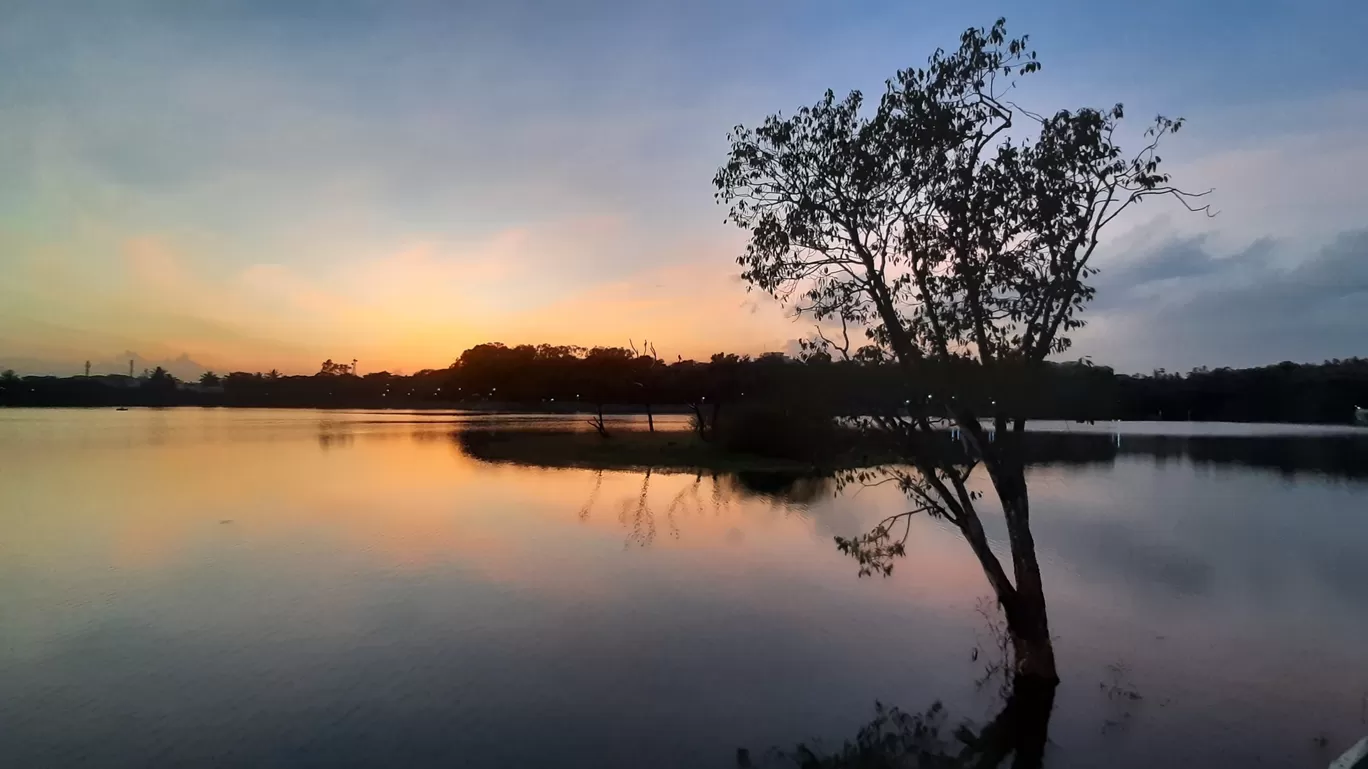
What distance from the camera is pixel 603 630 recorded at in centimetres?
1402

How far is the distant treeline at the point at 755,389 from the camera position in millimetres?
11141

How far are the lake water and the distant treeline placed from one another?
389 cm

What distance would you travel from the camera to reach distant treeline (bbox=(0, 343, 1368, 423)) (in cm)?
1114

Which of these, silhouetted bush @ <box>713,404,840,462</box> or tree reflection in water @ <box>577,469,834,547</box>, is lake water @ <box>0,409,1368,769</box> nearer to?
tree reflection in water @ <box>577,469,834,547</box>

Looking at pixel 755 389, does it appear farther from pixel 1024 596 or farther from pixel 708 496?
pixel 1024 596

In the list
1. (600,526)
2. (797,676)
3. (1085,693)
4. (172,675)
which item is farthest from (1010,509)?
(600,526)

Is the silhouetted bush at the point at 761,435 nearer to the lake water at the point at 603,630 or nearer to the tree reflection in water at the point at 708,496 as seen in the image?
the tree reflection in water at the point at 708,496

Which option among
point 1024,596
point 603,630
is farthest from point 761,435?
point 1024,596

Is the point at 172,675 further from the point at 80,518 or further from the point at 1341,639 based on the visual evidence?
the point at 1341,639

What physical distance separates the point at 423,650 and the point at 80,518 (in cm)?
1672

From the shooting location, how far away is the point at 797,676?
11.8 metres

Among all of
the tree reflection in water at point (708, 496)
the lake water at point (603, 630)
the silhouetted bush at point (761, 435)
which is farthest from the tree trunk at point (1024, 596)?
the silhouetted bush at point (761, 435)

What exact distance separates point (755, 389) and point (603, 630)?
28.1m

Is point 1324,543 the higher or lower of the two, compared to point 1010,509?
lower
